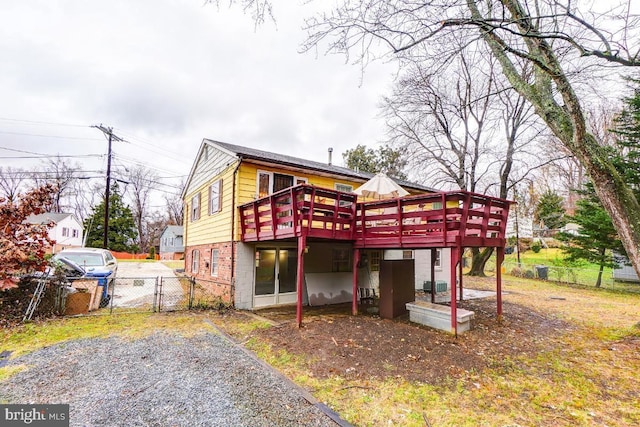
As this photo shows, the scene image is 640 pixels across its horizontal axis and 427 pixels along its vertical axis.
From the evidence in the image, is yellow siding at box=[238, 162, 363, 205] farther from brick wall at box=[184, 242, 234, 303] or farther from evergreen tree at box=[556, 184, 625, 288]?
evergreen tree at box=[556, 184, 625, 288]

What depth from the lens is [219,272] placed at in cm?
1057

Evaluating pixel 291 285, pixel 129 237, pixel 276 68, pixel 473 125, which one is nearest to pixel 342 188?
pixel 291 285

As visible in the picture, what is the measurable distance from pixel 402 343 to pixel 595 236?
616 inches

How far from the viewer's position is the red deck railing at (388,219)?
6.66 meters

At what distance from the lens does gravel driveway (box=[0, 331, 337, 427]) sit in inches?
134

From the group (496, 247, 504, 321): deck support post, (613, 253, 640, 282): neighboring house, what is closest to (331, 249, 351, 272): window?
(496, 247, 504, 321): deck support post

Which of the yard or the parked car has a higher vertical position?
the parked car

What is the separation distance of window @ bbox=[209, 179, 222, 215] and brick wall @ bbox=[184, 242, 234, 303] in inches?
54.3

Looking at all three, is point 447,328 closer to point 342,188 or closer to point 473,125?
point 342,188

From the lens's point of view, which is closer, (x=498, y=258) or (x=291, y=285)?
(x=498, y=258)

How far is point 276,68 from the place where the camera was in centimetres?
712

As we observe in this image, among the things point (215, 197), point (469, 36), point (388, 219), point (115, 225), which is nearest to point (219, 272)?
point (215, 197)

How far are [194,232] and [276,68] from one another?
33.0 feet

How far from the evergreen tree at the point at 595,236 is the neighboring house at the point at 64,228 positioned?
4466 centimetres
